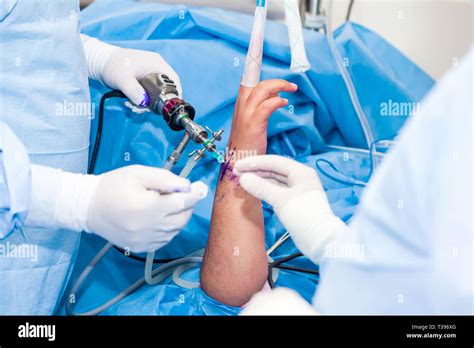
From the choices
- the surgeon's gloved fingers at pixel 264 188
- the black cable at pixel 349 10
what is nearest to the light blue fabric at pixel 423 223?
the surgeon's gloved fingers at pixel 264 188

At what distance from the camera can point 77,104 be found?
1078 millimetres

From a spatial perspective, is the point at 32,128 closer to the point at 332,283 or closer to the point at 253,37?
the point at 253,37

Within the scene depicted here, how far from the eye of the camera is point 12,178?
2.85 feet

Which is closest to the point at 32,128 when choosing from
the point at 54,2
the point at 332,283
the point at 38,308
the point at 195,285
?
the point at 54,2

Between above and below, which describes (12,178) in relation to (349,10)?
below

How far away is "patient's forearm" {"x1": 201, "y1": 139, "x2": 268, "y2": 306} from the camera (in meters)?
1.11

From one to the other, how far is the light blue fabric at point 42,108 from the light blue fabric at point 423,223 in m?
0.65

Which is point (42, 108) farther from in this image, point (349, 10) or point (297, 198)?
point (349, 10)

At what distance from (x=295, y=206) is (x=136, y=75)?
1.98ft

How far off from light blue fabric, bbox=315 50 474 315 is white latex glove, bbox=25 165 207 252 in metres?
0.35

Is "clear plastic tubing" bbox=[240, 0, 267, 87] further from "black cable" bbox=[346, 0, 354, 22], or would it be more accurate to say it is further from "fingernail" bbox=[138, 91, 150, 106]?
"black cable" bbox=[346, 0, 354, 22]

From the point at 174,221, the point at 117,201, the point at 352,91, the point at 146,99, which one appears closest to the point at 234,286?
the point at 174,221

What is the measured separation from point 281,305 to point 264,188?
0.24m

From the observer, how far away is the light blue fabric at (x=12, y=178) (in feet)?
2.85
